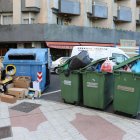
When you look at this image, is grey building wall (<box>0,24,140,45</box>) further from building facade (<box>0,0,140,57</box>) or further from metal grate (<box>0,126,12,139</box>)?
metal grate (<box>0,126,12,139</box>)

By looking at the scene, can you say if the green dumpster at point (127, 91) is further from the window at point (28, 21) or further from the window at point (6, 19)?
the window at point (6, 19)

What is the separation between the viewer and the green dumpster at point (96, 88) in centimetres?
836

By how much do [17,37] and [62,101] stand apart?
1649 centimetres

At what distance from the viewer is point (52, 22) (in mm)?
27297

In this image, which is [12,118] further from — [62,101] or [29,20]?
[29,20]

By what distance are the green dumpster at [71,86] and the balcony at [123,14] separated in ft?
88.9

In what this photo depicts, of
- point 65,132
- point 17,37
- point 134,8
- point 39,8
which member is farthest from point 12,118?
point 134,8

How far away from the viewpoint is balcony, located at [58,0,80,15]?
28.1m

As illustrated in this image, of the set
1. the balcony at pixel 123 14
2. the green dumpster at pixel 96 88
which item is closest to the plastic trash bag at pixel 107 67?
the green dumpster at pixel 96 88

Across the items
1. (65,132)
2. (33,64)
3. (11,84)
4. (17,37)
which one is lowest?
(65,132)

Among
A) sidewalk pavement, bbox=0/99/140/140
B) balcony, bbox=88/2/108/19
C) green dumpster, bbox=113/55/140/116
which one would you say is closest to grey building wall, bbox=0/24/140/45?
balcony, bbox=88/2/108/19

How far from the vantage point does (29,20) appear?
26656 millimetres

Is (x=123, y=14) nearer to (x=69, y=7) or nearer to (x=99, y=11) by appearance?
(x=99, y=11)

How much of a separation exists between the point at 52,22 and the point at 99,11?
7216 mm
